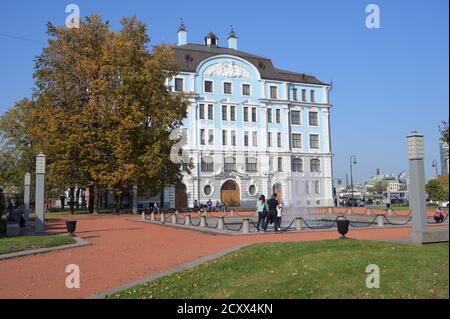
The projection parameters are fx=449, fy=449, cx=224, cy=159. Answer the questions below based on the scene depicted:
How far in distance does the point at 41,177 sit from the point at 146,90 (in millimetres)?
21013

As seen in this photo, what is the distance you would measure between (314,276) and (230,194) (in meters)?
53.7

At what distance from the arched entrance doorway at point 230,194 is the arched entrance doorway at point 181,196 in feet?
17.7

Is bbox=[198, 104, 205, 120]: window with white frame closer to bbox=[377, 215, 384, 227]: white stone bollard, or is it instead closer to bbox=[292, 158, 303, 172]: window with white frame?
bbox=[292, 158, 303, 172]: window with white frame

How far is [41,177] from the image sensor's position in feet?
76.5

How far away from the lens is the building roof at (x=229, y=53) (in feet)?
206

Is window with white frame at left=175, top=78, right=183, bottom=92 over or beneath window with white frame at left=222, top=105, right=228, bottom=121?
over

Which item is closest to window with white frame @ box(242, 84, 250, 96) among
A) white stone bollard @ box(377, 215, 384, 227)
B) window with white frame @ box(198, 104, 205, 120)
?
window with white frame @ box(198, 104, 205, 120)

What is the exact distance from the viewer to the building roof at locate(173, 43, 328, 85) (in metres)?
62.7

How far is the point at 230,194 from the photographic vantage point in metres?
62.6

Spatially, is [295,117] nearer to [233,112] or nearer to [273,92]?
[273,92]

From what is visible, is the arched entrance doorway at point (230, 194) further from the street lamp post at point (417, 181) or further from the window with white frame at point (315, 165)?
the street lamp post at point (417, 181)

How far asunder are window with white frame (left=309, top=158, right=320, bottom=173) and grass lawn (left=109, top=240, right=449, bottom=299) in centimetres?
5765
